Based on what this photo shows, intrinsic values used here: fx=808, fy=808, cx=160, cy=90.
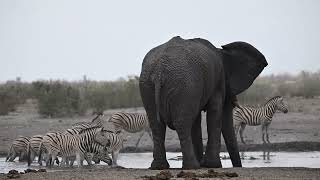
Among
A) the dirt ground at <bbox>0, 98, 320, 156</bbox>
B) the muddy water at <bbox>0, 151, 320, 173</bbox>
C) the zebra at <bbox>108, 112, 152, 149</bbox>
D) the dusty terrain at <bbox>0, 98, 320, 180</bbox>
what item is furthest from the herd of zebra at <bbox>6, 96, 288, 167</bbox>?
the zebra at <bbox>108, 112, 152, 149</bbox>

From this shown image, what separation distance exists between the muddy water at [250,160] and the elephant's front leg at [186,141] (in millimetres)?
3234

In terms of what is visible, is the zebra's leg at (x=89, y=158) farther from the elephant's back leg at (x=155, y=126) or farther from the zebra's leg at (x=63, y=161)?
the elephant's back leg at (x=155, y=126)

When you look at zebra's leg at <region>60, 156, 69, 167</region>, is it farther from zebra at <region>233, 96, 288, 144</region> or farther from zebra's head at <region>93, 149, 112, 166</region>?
zebra at <region>233, 96, 288, 144</region>

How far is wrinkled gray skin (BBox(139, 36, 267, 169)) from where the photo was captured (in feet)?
41.2

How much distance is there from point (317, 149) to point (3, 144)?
27.9ft

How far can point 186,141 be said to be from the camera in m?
12.7

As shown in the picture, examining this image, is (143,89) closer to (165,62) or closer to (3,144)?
(165,62)

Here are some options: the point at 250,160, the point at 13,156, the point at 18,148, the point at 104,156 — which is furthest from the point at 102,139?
the point at 250,160

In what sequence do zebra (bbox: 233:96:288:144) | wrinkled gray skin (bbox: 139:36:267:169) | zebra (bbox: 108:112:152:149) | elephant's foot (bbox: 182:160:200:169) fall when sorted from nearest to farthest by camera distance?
1. wrinkled gray skin (bbox: 139:36:267:169)
2. elephant's foot (bbox: 182:160:200:169)
3. zebra (bbox: 108:112:152:149)
4. zebra (bbox: 233:96:288:144)

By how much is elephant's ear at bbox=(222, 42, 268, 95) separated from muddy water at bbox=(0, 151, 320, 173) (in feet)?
7.10

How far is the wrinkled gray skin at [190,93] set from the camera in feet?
41.2

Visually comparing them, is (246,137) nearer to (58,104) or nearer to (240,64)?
(240,64)

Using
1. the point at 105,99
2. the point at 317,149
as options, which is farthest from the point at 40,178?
the point at 105,99

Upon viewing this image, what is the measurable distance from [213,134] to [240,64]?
171cm
